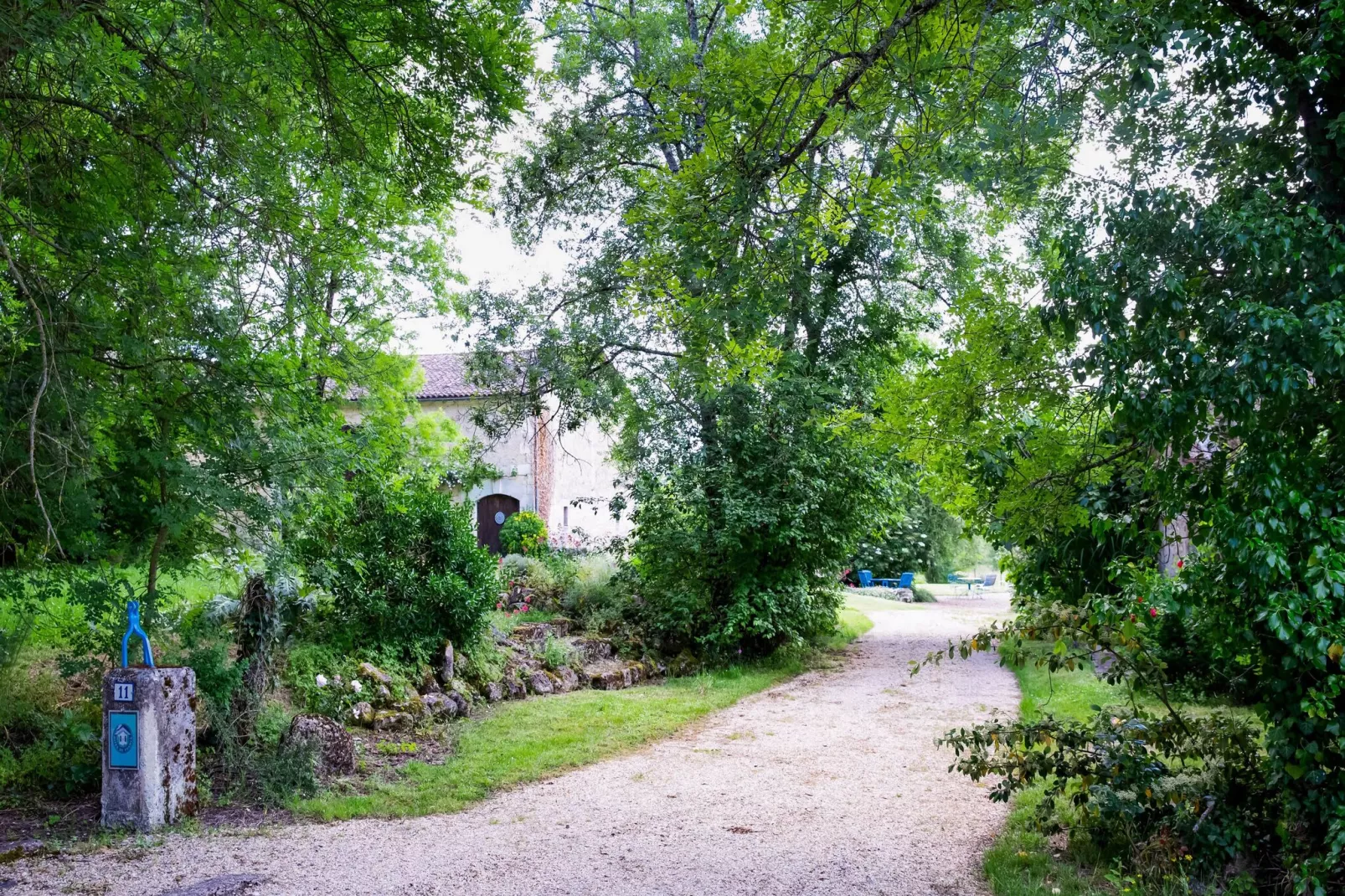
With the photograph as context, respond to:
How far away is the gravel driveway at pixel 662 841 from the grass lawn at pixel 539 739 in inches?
8.8

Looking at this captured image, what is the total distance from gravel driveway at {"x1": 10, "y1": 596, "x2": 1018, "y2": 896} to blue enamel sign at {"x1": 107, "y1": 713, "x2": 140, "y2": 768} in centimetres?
56

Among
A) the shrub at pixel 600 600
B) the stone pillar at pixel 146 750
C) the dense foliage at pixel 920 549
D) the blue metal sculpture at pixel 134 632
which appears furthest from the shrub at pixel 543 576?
the dense foliage at pixel 920 549

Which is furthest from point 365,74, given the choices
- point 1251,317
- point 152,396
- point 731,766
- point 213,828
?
point 731,766

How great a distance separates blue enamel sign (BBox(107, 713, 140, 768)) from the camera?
564cm

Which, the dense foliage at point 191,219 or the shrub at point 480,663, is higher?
the dense foliage at point 191,219

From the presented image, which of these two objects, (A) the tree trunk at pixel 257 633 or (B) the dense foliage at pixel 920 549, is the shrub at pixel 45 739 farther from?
(B) the dense foliage at pixel 920 549

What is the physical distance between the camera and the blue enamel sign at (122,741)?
5637 mm

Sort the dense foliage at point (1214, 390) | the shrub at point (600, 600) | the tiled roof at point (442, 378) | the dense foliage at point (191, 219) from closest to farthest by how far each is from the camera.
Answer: the dense foliage at point (1214, 390)
the dense foliage at point (191, 219)
the shrub at point (600, 600)
the tiled roof at point (442, 378)

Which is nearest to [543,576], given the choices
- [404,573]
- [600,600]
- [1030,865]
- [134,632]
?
[600,600]

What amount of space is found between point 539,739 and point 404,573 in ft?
8.55

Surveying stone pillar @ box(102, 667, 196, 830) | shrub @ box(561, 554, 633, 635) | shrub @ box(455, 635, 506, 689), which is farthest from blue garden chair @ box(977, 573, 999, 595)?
stone pillar @ box(102, 667, 196, 830)

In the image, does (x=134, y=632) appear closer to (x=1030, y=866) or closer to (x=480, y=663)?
(x=480, y=663)

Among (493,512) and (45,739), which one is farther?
(493,512)

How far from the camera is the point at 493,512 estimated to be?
78.3 feet
